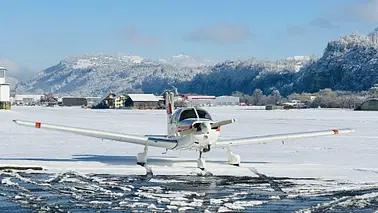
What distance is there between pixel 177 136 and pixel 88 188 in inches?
205

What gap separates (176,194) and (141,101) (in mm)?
124771

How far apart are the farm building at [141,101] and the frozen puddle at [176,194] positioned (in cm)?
11871

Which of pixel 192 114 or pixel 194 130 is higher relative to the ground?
pixel 192 114

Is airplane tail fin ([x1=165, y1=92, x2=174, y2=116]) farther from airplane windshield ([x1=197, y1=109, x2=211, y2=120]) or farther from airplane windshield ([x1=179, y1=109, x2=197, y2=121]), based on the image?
airplane windshield ([x1=197, y1=109, x2=211, y2=120])

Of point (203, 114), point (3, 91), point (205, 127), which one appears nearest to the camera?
point (205, 127)

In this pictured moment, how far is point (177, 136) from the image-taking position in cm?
1755

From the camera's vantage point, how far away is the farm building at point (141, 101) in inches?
5296

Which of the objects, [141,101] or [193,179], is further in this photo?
[141,101]

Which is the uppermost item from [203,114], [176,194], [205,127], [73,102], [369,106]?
[203,114]

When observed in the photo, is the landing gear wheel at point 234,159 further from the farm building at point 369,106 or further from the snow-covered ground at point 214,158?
the farm building at point 369,106

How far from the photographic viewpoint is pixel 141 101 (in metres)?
136

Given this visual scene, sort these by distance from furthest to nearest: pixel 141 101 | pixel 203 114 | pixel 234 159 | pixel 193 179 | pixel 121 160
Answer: pixel 141 101 → pixel 121 160 → pixel 234 159 → pixel 203 114 → pixel 193 179

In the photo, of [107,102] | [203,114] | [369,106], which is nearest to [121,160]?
[203,114]

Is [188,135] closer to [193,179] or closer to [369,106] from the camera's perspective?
[193,179]
